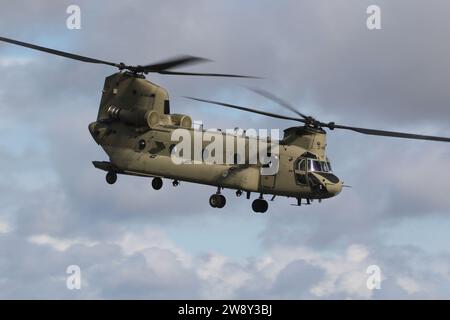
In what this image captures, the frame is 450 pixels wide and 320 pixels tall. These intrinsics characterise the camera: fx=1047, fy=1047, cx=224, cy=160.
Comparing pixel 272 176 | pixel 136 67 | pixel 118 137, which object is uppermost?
pixel 136 67

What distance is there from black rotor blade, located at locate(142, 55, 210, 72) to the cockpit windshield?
8.03m

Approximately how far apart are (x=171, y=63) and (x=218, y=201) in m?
8.12

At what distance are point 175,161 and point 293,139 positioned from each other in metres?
6.99

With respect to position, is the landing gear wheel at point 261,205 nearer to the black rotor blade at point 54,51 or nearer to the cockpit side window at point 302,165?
the cockpit side window at point 302,165

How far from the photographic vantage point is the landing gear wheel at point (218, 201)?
189 feet

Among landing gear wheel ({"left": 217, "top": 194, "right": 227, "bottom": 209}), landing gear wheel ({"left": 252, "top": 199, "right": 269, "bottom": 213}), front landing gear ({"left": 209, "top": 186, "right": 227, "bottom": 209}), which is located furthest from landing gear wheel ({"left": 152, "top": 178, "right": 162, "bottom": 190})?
landing gear wheel ({"left": 252, "top": 199, "right": 269, "bottom": 213})

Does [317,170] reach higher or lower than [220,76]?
lower

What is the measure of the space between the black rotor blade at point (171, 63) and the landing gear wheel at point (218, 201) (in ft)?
24.6

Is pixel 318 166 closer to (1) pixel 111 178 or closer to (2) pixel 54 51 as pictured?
(1) pixel 111 178

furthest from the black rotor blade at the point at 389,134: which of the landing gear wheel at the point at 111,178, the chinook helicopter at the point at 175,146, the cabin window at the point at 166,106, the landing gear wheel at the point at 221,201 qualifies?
the landing gear wheel at the point at 111,178

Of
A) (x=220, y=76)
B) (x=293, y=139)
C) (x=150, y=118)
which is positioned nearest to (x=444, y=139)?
(x=293, y=139)

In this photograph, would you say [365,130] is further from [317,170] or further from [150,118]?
[150,118]

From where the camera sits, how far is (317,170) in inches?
2170

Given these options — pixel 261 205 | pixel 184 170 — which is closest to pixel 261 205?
pixel 261 205
